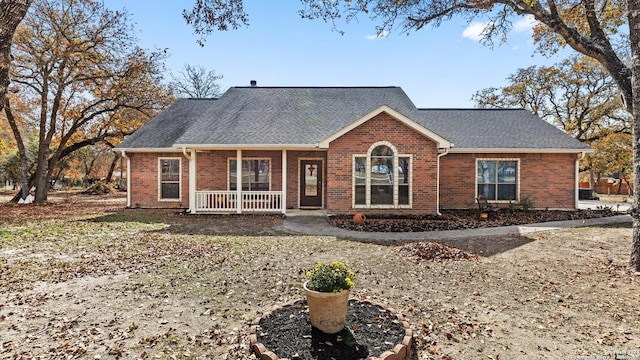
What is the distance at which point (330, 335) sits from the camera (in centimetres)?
366

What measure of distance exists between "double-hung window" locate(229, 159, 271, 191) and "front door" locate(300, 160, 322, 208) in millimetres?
1544

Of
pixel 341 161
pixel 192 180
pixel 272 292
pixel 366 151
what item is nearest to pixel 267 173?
pixel 192 180

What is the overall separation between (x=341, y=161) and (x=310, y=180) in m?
2.83

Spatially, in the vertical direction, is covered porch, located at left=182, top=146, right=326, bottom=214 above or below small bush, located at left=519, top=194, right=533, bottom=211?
above

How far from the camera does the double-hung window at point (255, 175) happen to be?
14688 mm

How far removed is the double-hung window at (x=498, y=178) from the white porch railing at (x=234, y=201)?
908 centimetres

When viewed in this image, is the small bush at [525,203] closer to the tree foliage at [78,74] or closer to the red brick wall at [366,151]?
the red brick wall at [366,151]

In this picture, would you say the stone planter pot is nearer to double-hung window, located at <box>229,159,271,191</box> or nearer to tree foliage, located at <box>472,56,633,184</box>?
double-hung window, located at <box>229,159,271,191</box>

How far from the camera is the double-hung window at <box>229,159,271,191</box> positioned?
14.7m

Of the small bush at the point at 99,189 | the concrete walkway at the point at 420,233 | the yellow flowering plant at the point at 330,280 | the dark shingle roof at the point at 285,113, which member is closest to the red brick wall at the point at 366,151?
the concrete walkway at the point at 420,233

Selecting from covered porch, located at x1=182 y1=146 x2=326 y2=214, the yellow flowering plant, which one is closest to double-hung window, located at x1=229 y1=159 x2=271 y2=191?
covered porch, located at x1=182 y1=146 x2=326 y2=214

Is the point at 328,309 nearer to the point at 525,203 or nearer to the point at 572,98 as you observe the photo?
the point at 525,203

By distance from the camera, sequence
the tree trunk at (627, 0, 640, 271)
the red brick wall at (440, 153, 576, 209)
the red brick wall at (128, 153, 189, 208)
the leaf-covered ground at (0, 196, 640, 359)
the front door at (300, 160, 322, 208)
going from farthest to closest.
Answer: the red brick wall at (128, 153, 189, 208) → the front door at (300, 160, 322, 208) → the red brick wall at (440, 153, 576, 209) → the tree trunk at (627, 0, 640, 271) → the leaf-covered ground at (0, 196, 640, 359)

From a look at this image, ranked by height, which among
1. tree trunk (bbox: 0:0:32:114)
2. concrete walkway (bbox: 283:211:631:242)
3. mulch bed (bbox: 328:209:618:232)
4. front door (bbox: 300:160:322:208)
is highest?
tree trunk (bbox: 0:0:32:114)
